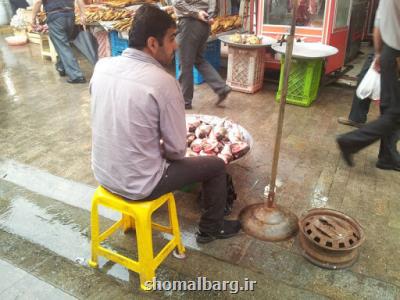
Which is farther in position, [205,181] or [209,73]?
[209,73]

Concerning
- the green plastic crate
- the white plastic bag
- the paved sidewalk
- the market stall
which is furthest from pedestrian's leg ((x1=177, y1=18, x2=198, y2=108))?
the paved sidewalk

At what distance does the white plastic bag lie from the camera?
4414mm

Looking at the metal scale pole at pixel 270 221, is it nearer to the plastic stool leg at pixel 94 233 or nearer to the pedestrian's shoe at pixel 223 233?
the pedestrian's shoe at pixel 223 233

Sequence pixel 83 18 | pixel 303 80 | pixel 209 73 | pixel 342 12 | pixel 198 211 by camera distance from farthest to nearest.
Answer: pixel 83 18
pixel 342 12
pixel 209 73
pixel 303 80
pixel 198 211

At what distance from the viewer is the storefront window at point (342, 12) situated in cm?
610

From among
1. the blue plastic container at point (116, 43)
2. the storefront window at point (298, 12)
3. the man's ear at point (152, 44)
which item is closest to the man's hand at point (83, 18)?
the blue plastic container at point (116, 43)

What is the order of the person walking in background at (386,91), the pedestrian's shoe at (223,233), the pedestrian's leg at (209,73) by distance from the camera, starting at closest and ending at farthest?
1. the pedestrian's shoe at (223,233)
2. the person walking in background at (386,91)
3. the pedestrian's leg at (209,73)

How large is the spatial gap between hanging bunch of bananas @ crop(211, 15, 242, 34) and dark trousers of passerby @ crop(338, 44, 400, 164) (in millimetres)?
3971

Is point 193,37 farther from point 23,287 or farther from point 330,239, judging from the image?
point 23,287

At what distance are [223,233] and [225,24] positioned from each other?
5.33 metres

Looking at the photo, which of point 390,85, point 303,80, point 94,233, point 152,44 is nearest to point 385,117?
point 390,85

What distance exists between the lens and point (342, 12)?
6.34m

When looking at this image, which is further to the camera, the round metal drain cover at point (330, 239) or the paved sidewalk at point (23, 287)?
the round metal drain cover at point (330, 239)

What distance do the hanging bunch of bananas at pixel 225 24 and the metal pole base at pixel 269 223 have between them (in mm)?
4496
